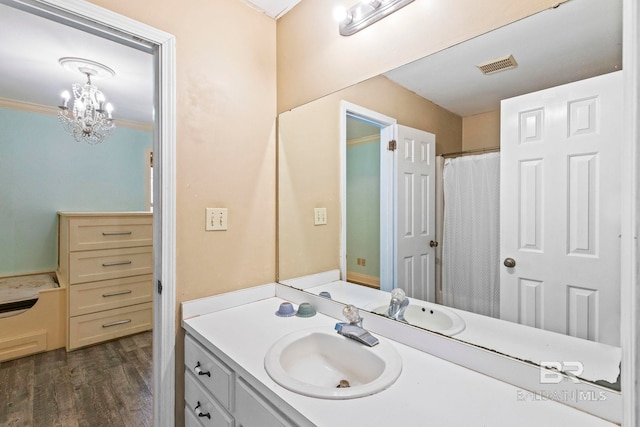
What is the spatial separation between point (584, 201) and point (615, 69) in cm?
31

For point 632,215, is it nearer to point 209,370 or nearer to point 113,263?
point 209,370

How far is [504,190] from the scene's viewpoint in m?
0.90

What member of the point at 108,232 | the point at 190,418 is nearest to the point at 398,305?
the point at 190,418

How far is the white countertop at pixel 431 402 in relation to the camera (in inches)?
26.8

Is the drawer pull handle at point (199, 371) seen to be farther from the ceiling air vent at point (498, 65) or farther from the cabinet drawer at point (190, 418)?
the ceiling air vent at point (498, 65)

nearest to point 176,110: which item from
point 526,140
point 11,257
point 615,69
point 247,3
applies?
point 247,3

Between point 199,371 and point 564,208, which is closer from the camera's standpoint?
point 564,208

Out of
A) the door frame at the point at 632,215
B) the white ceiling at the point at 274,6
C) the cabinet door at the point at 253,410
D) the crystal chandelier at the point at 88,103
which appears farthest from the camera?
the crystal chandelier at the point at 88,103

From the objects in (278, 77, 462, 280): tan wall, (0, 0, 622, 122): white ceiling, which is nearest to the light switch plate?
(278, 77, 462, 280): tan wall

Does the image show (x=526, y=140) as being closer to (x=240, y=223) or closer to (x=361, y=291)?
(x=361, y=291)

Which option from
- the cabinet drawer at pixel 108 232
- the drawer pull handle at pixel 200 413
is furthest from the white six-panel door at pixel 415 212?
the cabinet drawer at pixel 108 232

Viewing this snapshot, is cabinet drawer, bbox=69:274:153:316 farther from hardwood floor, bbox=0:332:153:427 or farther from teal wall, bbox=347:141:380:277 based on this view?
teal wall, bbox=347:141:380:277

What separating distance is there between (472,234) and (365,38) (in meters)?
0.90

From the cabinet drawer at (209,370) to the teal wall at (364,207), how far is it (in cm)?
67
